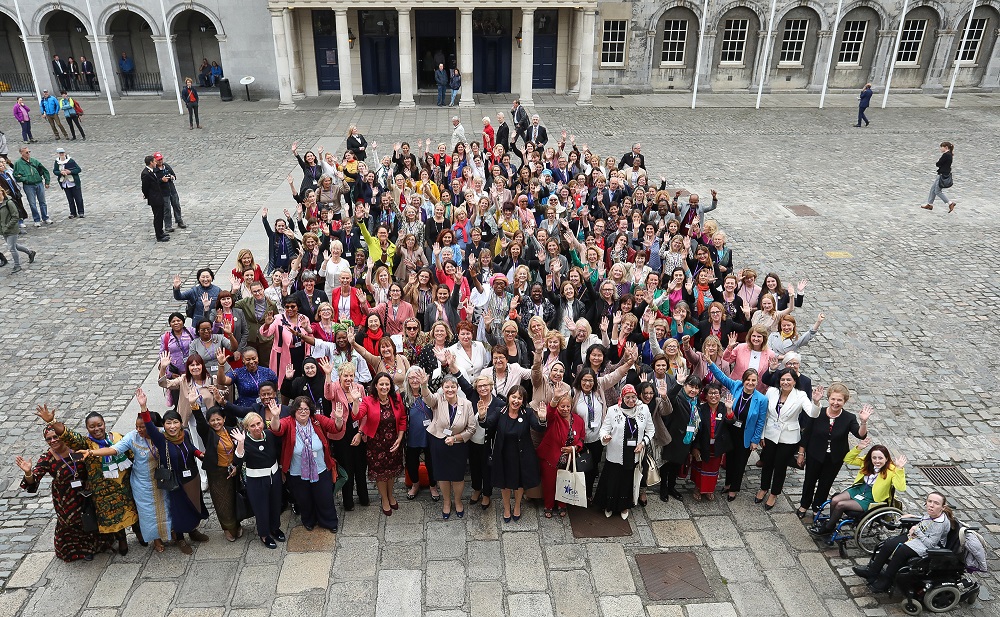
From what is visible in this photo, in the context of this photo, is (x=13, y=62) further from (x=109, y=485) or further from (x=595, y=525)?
(x=595, y=525)

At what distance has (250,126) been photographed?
24734 mm

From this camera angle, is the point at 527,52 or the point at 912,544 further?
the point at 527,52

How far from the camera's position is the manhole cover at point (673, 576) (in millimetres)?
6266

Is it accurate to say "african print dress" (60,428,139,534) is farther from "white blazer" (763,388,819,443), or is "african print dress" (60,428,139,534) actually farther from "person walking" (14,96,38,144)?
"person walking" (14,96,38,144)

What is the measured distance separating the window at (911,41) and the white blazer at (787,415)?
3151 centimetres

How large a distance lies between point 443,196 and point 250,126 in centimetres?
1461

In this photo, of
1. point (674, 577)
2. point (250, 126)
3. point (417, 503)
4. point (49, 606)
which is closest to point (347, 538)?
point (417, 503)

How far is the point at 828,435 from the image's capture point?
670cm

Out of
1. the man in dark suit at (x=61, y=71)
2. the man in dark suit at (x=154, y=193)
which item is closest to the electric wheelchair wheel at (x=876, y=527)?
the man in dark suit at (x=154, y=193)

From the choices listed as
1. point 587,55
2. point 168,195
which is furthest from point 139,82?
point 168,195

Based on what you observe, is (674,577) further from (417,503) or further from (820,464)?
(417,503)

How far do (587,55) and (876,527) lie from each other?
24854 millimetres

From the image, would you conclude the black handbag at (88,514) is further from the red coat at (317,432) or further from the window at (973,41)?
the window at (973,41)

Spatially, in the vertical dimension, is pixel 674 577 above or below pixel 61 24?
below
